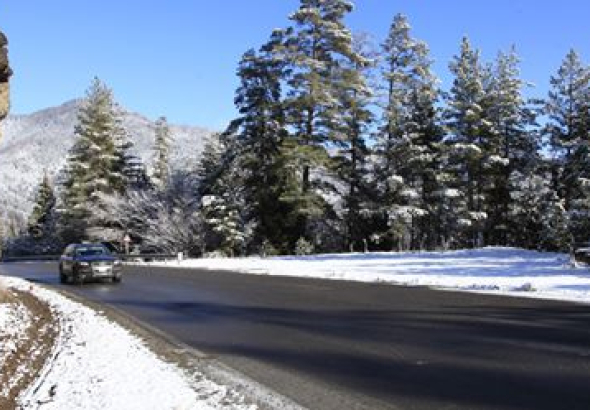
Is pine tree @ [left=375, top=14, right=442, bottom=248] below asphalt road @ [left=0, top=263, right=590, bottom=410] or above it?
above

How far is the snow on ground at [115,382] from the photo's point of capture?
810 cm

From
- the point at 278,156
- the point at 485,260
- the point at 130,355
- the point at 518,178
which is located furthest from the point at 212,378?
the point at 518,178

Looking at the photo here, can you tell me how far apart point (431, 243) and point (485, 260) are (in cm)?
2298

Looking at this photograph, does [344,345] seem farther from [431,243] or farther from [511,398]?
[431,243]

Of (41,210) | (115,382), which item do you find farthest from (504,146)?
(41,210)

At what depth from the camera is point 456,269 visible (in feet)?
99.5

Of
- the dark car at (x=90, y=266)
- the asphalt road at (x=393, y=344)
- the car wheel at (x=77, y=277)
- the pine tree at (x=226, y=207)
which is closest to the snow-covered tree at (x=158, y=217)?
the pine tree at (x=226, y=207)

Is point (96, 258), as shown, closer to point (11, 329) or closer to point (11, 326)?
point (11, 326)

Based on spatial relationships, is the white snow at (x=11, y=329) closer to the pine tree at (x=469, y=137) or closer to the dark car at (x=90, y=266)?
the dark car at (x=90, y=266)

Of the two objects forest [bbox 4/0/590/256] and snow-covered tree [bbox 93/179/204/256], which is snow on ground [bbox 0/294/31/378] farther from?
snow-covered tree [bbox 93/179/204/256]

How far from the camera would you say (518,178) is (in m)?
50.0

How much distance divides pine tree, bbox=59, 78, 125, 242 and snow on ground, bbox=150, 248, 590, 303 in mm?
25298

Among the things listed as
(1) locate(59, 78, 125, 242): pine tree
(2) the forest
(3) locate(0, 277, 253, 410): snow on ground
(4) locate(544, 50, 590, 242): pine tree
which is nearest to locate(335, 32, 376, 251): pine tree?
(2) the forest

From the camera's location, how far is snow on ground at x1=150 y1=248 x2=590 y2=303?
22812 mm
